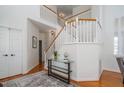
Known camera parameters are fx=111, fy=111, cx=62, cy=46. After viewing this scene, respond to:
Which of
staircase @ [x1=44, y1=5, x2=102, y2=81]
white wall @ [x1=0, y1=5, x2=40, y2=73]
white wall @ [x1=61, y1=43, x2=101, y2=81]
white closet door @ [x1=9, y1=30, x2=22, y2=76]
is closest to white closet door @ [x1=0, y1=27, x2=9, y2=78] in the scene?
white closet door @ [x1=9, y1=30, x2=22, y2=76]

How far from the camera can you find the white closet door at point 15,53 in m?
4.37

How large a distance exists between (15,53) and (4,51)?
476mm

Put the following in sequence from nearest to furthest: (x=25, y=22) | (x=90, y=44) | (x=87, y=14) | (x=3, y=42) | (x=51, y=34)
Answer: (x=90, y=44)
(x=3, y=42)
(x=25, y=22)
(x=87, y=14)
(x=51, y=34)

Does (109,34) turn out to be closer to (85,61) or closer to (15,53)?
(85,61)

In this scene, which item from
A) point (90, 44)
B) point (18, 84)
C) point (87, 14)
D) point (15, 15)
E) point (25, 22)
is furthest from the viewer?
point (87, 14)

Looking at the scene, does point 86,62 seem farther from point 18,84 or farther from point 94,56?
point 18,84

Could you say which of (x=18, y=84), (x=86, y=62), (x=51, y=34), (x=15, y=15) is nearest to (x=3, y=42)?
(x=15, y=15)

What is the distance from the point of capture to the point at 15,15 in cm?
446

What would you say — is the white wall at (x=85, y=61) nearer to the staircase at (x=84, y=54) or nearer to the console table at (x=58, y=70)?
the staircase at (x=84, y=54)

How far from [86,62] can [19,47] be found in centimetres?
280

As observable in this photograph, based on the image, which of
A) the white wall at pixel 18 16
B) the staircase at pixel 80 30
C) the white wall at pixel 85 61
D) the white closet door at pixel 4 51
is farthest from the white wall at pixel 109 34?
the white closet door at pixel 4 51

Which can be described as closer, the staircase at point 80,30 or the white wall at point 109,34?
the staircase at point 80,30

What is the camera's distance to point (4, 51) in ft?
13.5

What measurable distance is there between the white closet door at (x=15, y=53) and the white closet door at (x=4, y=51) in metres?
0.18
